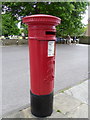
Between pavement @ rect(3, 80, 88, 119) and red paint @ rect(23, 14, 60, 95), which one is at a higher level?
red paint @ rect(23, 14, 60, 95)

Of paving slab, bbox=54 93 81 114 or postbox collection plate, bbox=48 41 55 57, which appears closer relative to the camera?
postbox collection plate, bbox=48 41 55 57

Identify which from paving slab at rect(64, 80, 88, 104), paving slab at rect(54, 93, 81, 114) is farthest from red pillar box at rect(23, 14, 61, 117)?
paving slab at rect(64, 80, 88, 104)

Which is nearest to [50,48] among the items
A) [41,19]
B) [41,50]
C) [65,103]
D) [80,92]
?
[41,50]

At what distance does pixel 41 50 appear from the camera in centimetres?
200

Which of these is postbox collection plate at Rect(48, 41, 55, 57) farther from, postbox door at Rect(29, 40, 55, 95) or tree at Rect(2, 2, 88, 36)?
tree at Rect(2, 2, 88, 36)

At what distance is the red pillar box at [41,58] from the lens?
1920 mm

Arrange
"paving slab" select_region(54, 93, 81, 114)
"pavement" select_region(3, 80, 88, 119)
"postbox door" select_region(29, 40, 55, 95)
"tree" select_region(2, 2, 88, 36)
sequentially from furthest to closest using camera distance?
"tree" select_region(2, 2, 88, 36)
"paving slab" select_region(54, 93, 81, 114)
"pavement" select_region(3, 80, 88, 119)
"postbox door" select_region(29, 40, 55, 95)

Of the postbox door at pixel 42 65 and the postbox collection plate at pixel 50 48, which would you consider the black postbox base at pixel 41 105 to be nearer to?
the postbox door at pixel 42 65

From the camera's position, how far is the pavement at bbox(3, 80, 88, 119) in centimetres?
236

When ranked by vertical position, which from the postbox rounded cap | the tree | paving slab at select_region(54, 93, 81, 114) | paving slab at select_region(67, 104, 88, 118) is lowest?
paving slab at select_region(67, 104, 88, 118)

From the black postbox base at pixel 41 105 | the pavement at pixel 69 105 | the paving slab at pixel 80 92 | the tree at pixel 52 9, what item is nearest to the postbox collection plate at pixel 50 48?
the black postbox base at pixel 41 105

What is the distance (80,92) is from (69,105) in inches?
29.0

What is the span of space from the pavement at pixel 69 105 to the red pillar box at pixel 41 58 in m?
0.20

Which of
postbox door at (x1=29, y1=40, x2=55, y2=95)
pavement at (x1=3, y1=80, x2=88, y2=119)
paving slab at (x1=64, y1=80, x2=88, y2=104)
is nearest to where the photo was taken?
postbox door at (x1=29, y1=40, x2=55, y2=95)
